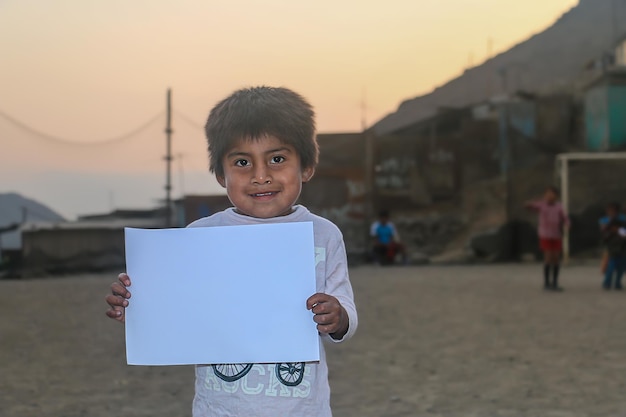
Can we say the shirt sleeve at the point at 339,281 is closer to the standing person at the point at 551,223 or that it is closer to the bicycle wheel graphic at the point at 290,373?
the bicycle wheel graphic at the point at 290,373

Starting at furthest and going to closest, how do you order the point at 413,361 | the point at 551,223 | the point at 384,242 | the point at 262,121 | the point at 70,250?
the point at 384,242, the point at 70,250, the point at 551,223, the point at 413,361, the point at 262,121

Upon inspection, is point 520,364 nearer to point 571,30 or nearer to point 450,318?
point 450,318

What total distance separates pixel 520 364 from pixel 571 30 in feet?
488

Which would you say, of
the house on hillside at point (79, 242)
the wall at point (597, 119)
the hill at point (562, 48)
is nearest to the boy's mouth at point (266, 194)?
the house on hillside at point (79, 242)

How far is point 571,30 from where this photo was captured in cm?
14775

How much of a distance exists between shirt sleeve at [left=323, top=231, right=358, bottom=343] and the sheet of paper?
103 millimetres

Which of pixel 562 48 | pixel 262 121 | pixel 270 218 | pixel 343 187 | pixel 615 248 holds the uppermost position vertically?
Result: pixel 562 48

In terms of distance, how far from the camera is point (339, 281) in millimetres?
2496

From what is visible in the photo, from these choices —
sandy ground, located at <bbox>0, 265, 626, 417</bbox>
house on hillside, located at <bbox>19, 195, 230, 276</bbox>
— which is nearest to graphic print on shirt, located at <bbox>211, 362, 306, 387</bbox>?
sandy ground, located at <bbox>0, 265, 626, 417</bbox>

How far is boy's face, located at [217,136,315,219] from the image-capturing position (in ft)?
8.07

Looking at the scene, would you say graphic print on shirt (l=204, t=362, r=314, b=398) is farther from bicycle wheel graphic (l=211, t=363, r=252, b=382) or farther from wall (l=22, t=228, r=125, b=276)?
wall (l=22, t=228, r=125, b=276)

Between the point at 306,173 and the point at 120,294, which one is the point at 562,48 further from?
the point at 120,294

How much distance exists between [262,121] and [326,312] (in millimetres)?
512

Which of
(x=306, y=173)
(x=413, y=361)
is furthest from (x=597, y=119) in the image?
(x=306, y=173)
